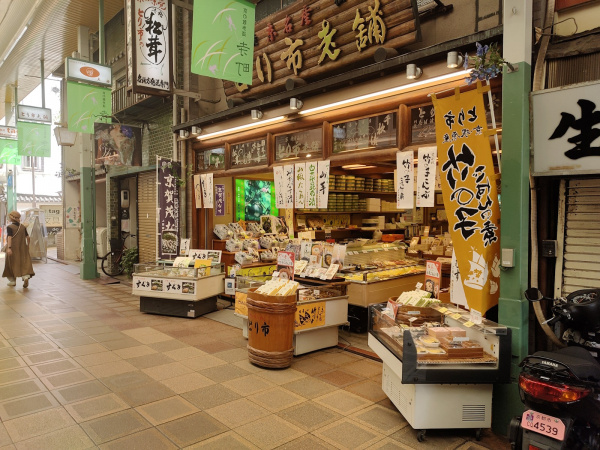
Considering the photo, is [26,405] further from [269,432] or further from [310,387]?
[310,387]

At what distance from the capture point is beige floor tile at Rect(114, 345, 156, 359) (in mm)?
6828

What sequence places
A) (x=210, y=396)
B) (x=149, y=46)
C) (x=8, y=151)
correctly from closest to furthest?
(x=210, y=396) → (x=149, y=46) → (x=8, y=151)

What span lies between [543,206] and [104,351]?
672 centimetres

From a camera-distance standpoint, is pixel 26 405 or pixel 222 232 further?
pixel 222 232

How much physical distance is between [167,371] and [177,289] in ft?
10.9

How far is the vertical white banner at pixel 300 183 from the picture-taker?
339 inches

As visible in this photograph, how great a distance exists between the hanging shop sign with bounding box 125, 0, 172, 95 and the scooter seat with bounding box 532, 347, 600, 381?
30.1ft

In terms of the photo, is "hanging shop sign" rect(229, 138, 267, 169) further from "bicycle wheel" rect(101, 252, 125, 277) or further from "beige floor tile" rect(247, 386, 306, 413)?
"bicycle wheel" rect(101, 252, 125, 277)

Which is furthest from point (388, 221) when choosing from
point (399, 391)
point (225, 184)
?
point (399, 391)

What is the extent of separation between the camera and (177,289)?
366 inches

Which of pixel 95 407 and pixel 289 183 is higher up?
pixel 289 183

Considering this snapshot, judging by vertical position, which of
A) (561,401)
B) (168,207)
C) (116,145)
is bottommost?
(561,401)

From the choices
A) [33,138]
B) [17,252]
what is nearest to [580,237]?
[17,252]

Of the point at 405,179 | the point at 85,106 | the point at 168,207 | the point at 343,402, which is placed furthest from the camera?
the point at 85,106
